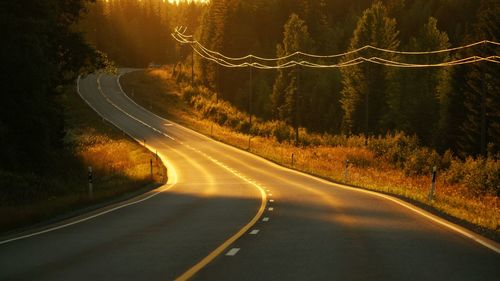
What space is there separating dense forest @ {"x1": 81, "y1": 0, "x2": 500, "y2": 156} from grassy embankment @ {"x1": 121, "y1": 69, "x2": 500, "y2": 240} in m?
4.84

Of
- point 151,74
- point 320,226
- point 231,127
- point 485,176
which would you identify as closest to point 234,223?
point 320,226

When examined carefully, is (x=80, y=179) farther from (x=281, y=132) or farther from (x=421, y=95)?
(x=421, y=95)

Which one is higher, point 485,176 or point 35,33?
point 35,33

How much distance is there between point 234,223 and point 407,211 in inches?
219

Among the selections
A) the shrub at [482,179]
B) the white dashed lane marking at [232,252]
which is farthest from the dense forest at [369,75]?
the white dashed lane marking at [232,252]

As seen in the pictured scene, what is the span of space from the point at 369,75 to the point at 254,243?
61.6 m

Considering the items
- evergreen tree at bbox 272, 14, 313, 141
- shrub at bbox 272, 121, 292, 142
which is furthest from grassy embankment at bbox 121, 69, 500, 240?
evergreen tree at bbox 272, 14, 313, 141

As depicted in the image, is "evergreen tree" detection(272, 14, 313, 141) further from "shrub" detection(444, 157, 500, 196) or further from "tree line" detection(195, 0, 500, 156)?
"shrub" detection(444, 157, 500, 196)

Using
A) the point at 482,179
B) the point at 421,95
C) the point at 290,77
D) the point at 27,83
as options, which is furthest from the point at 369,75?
the point at 27,83

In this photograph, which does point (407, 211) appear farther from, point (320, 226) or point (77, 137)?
point (77, 137)

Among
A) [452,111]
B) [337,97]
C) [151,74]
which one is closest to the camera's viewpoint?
[452,111]

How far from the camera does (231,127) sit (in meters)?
79.5

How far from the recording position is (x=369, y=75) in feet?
232

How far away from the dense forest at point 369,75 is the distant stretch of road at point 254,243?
2804cm
